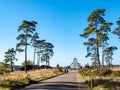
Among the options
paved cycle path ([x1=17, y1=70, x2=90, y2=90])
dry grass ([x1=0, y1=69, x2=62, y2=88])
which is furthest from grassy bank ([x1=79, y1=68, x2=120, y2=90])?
dry grass ([x1=0, y1=69, x2=62, y2=88])

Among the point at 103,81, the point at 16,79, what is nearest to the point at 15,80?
the point at 16,79

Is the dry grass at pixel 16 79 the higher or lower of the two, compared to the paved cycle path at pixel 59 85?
higher

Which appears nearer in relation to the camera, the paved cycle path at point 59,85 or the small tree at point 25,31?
the paved cycle path at point 59,85

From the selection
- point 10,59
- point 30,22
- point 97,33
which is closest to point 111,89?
point 97,33

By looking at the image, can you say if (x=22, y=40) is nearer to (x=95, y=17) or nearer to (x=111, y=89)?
(x=95, y=17)

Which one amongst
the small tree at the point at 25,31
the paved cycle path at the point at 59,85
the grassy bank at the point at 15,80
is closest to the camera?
the paved cycle path at the point at 59,85

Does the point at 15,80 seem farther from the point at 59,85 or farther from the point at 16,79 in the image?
the point at 59,85

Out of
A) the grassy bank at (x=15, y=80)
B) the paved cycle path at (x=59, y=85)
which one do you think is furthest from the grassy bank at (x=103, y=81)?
the grassy bank at (x=15, y=80)

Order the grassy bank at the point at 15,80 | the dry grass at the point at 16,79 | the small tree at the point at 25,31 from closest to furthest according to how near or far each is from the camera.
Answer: the grassy bank at the point at 15,80, the dry grass at the point at 16,79, the small tree at the point at 25,31

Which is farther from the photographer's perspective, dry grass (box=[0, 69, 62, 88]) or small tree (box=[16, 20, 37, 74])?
small tree (box=[16, 20, 37, 74])

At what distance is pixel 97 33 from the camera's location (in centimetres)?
6197

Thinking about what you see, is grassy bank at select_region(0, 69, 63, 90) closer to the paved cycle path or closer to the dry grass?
the dry grass

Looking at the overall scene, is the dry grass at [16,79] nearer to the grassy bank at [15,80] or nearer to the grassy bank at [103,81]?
→ the grassy bank at [15,80]

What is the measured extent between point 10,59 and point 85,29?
5506cm
